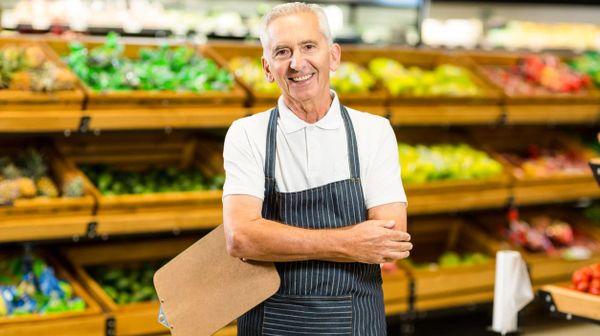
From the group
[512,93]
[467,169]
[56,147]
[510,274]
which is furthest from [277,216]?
[512,93]

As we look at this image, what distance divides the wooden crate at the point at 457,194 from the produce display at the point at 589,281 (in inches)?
68.2

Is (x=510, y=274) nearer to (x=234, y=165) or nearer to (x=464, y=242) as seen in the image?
(x=234, y=165)

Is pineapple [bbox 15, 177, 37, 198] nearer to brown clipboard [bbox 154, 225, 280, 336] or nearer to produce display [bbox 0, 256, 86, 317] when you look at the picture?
produce display [bbox 0, 256, 86, 317]

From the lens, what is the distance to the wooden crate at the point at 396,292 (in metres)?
4.96

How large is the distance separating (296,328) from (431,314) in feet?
9.48

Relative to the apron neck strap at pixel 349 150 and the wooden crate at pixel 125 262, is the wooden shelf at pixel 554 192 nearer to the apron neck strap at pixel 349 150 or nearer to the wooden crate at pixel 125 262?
the wooden crate at pixel 125 262

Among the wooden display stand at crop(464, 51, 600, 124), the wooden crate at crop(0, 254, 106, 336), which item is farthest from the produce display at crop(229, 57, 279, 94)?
the wooden display stand at crop(464, 51, 600, 124)

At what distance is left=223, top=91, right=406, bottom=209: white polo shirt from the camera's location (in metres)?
2.47

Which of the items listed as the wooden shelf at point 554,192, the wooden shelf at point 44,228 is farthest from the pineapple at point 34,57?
the wooden shelf at point 554,192

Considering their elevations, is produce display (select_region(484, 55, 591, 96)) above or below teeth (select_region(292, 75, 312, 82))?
above

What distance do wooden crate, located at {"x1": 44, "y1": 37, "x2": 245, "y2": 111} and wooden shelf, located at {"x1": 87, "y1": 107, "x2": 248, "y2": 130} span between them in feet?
0.08

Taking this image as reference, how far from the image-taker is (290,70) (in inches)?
93.7

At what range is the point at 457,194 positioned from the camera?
5340 millimetres

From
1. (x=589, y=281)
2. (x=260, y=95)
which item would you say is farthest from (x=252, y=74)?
(x=589, y=281)
